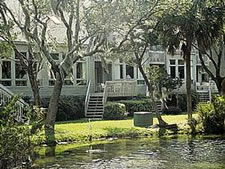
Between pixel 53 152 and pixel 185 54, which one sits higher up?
pixel 185 54

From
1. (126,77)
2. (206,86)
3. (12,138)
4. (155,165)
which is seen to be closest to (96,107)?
(126,77)

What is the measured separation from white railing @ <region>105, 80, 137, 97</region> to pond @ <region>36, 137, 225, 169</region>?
43.8ft

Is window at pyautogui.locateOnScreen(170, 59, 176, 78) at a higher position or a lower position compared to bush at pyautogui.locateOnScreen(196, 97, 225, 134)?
higher

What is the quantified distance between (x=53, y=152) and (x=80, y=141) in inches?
144

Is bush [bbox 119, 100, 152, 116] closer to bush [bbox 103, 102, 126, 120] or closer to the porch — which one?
the porch

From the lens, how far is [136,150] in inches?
767

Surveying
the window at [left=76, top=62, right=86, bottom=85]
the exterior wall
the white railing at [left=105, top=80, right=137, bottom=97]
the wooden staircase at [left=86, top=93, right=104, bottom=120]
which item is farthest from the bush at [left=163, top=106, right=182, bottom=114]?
the window at [left=76, top=62, right=86, bottom=85]

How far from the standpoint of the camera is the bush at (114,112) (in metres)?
32.5

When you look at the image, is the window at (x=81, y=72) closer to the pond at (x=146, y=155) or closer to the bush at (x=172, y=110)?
the bush at (x=172, y=110)

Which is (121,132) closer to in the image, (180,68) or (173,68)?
(173,68)

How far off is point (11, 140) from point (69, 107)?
18969 millimetres

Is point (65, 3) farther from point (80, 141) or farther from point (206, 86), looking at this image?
point (206, 86)

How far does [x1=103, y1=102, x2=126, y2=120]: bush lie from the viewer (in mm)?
32531

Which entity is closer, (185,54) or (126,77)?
(185,54)
